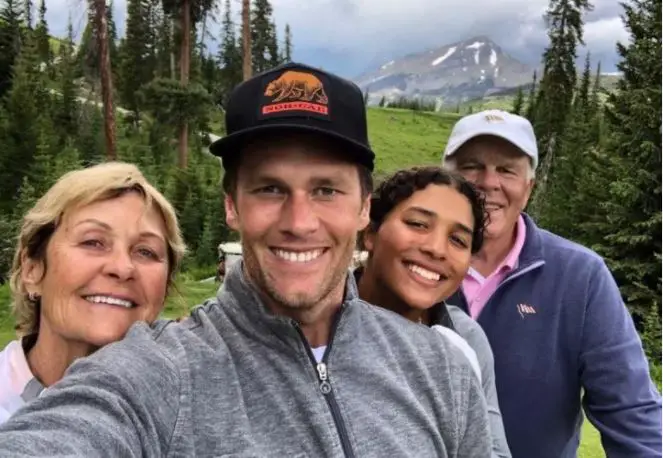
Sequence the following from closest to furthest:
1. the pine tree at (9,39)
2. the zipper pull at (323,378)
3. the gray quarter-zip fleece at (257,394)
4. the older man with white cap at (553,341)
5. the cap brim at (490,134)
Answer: the gray quarter-zip fleece at (257,394)
the zipper pull at (323,378)
the older man with white cap at (553,341)
the cap brim at (490,134)
the pine tree at (9,39)

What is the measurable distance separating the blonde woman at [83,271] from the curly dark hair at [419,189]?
101 centimetres

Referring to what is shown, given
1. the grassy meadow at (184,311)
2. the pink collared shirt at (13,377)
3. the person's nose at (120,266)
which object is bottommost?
the grassy meadow at (184,311)

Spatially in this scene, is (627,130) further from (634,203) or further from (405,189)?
(405,189)

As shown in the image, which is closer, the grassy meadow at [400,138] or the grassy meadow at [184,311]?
the grassy meadow at [184,311]

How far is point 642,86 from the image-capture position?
55.2ft

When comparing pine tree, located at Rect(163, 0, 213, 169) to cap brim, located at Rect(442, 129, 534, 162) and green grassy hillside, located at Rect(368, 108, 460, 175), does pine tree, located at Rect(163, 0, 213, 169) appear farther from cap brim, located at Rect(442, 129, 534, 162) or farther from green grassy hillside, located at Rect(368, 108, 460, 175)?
cap brim, located at Rect(442, 129, 534, 162)

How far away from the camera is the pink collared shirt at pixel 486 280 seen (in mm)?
2910

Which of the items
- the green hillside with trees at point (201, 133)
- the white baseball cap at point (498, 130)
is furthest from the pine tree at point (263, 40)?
the white baseball cap at point (498, 130)

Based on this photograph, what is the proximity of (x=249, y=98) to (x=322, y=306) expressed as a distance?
0.74 meters

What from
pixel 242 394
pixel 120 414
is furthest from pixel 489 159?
pixel 120 414

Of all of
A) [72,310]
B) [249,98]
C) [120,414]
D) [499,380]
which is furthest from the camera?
[499,380]

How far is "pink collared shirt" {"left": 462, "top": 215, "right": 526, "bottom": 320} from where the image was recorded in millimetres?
2910

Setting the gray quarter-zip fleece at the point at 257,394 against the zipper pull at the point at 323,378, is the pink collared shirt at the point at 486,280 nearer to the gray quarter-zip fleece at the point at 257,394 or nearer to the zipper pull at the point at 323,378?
the gray quarter-zip fleece at the point at 257,394

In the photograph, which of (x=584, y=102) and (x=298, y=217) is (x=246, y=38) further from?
(x=584, y=102)
